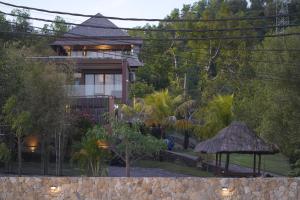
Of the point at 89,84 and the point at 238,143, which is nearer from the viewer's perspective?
the point at 238,143

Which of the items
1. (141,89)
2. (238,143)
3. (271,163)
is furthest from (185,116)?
(238,143)

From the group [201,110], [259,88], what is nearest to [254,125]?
[259,88]

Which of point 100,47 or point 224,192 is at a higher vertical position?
point 100,47

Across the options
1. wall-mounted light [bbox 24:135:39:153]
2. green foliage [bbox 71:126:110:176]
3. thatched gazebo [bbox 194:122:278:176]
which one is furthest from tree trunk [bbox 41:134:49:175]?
thatched gazebo [bbox 194:122:278:176]

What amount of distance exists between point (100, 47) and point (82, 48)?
1278 mm

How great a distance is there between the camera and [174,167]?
35.0 m

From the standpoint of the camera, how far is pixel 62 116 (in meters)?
28.8

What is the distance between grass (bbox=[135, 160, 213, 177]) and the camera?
110ft

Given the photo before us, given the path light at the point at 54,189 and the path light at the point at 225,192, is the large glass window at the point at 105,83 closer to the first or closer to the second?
the path light at the point at 54,189

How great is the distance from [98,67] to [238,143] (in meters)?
15.4

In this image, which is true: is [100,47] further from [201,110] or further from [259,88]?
[259,88]

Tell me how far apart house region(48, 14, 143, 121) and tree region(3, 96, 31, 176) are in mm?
4269

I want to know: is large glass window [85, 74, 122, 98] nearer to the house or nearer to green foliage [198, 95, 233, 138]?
the house

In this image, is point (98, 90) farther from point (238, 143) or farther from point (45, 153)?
point (238, 143)
